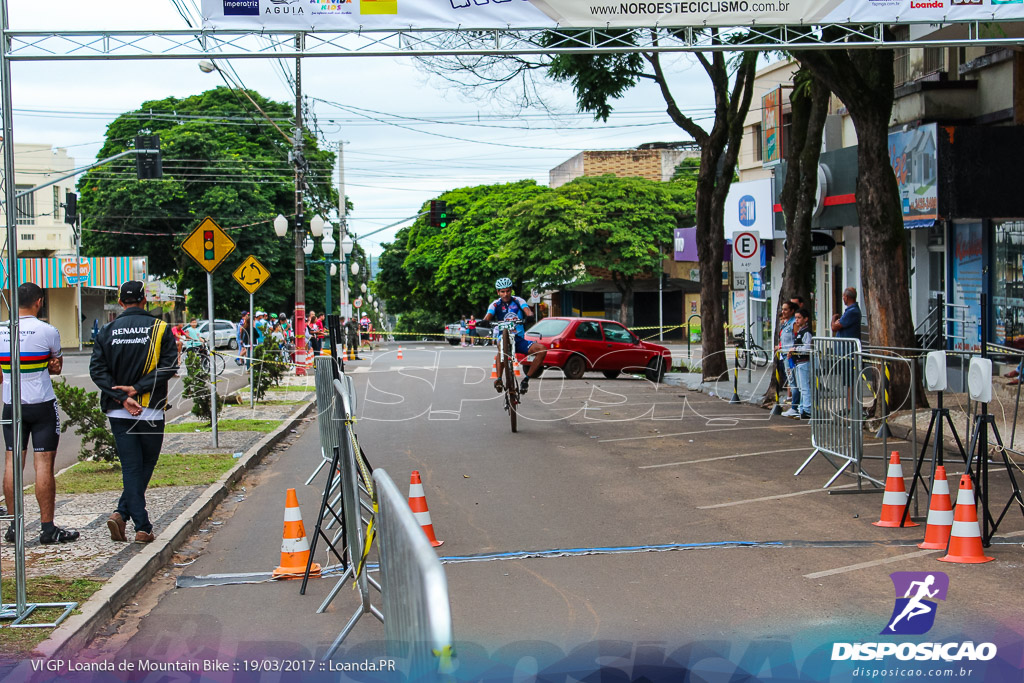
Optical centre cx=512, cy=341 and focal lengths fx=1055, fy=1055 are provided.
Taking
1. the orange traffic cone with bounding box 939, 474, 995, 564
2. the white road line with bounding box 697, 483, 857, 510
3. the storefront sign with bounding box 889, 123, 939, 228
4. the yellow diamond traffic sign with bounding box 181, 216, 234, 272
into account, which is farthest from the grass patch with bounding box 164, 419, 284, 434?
the storefront sign with bounding box 889, 123, 939, 228

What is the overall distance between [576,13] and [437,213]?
20.8 metres

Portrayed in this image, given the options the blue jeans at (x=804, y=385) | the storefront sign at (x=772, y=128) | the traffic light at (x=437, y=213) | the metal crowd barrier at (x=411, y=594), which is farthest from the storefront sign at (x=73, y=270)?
the metal crowd barrier at (x=411, y=594)

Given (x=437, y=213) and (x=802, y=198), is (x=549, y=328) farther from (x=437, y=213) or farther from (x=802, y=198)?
(x=802, y=198)

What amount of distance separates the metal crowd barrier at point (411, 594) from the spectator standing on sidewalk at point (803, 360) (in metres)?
13.2

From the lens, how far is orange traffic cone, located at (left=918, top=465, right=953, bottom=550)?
750cm

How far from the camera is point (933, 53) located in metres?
20.4

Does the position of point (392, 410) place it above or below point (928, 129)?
below

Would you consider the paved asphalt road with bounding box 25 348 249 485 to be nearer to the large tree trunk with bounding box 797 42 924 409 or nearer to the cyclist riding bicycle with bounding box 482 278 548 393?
the cyclist riding bicycle with bounding box 482 278 548 393

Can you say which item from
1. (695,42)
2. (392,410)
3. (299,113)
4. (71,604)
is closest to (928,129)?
(695,42)

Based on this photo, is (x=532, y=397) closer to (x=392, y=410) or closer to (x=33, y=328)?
(x=392, y=410)

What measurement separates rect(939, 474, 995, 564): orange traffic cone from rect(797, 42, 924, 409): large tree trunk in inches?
279

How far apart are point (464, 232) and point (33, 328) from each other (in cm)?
4357

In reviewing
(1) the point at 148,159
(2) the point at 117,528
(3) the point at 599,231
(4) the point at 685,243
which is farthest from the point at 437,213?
(2) the point at 117,528

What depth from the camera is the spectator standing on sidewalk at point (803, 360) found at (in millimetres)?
16125
